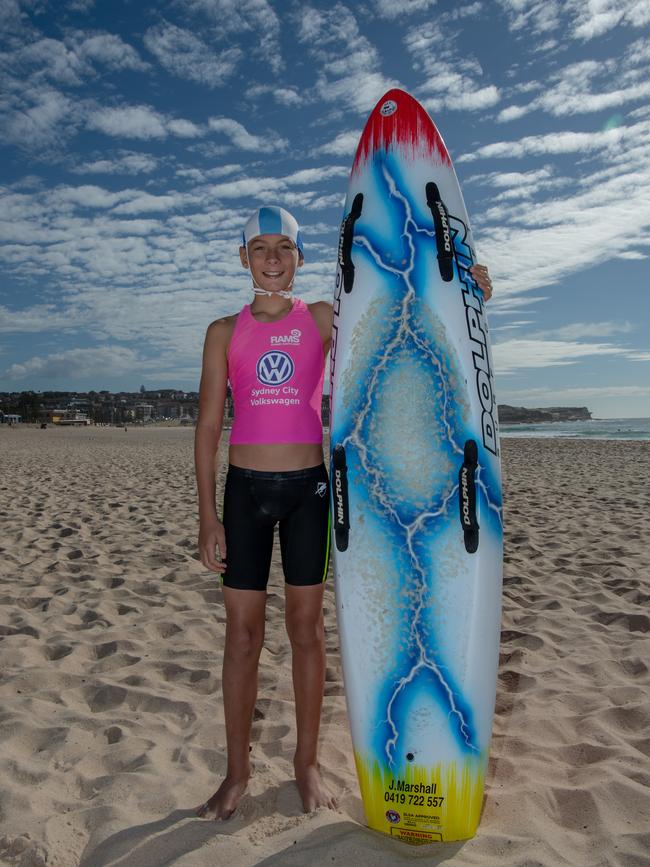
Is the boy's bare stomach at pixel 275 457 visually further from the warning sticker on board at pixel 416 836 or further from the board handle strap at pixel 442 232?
the warning sticker on board at pixel 416 836

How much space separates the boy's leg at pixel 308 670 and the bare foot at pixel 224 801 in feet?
0.70

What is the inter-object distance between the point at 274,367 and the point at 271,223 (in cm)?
52

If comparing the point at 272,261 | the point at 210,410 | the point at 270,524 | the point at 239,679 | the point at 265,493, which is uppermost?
the point at 272,261

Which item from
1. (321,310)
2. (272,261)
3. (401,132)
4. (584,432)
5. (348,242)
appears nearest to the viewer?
(272,261)

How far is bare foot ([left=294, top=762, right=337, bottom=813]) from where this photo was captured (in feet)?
7.23

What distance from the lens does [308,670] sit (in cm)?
226

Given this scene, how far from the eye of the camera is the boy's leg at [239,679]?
2.22 m

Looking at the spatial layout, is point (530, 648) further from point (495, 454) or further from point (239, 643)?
point (239, 643)

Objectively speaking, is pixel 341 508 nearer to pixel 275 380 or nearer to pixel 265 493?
pixel 265 493

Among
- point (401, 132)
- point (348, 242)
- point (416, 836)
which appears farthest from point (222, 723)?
point (401, 132)

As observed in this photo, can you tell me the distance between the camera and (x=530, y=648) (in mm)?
3559

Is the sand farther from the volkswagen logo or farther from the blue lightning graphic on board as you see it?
the volkswagen logo

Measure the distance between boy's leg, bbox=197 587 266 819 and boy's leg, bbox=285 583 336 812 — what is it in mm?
120

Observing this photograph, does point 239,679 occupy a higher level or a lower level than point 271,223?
lower
